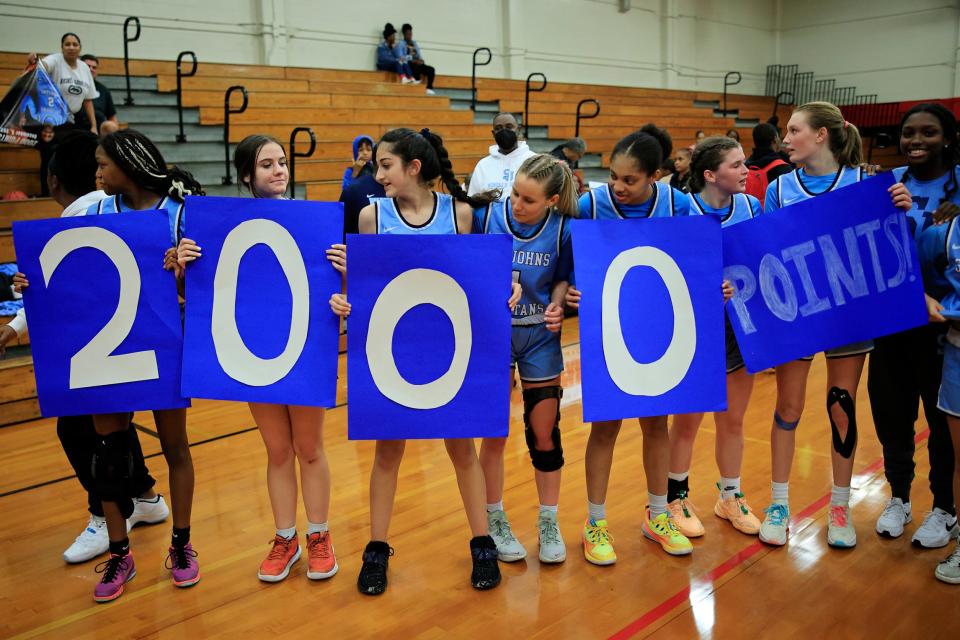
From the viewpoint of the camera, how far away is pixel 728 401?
2.70 meters

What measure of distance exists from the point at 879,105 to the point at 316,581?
52.7 ft

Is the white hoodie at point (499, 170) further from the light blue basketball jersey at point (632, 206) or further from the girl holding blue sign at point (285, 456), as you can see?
the girl holding blue sign at point (285, 456)

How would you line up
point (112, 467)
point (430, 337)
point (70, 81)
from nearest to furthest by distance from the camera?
point (430, 337), point (112, 467), point (70, 81)

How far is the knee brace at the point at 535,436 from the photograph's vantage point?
2371 mm

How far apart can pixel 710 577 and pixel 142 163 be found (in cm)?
215

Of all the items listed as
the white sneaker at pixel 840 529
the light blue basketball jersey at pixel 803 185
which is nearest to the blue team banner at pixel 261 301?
the light blue basketball jersey at pixel 803 185

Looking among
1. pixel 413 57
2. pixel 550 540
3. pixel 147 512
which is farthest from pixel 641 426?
pixel 413 57

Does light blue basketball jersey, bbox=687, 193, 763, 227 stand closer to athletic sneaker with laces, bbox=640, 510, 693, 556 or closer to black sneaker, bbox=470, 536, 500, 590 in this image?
athletic sneaker with laces, bbox=640, 510, 693, 556

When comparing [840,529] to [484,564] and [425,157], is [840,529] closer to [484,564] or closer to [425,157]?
[484,564]

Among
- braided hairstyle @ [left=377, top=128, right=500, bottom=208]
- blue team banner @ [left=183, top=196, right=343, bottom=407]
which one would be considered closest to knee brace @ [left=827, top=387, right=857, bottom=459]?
braided hairstyle @ [left=377, top=128, right=500, bottom=208]

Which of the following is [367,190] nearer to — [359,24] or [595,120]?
[359,24]

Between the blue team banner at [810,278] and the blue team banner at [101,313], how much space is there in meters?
1.73

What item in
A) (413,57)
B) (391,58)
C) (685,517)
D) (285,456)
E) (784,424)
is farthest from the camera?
(413,57)

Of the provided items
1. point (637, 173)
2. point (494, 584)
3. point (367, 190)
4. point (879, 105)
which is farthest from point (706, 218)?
point (879, 105)
